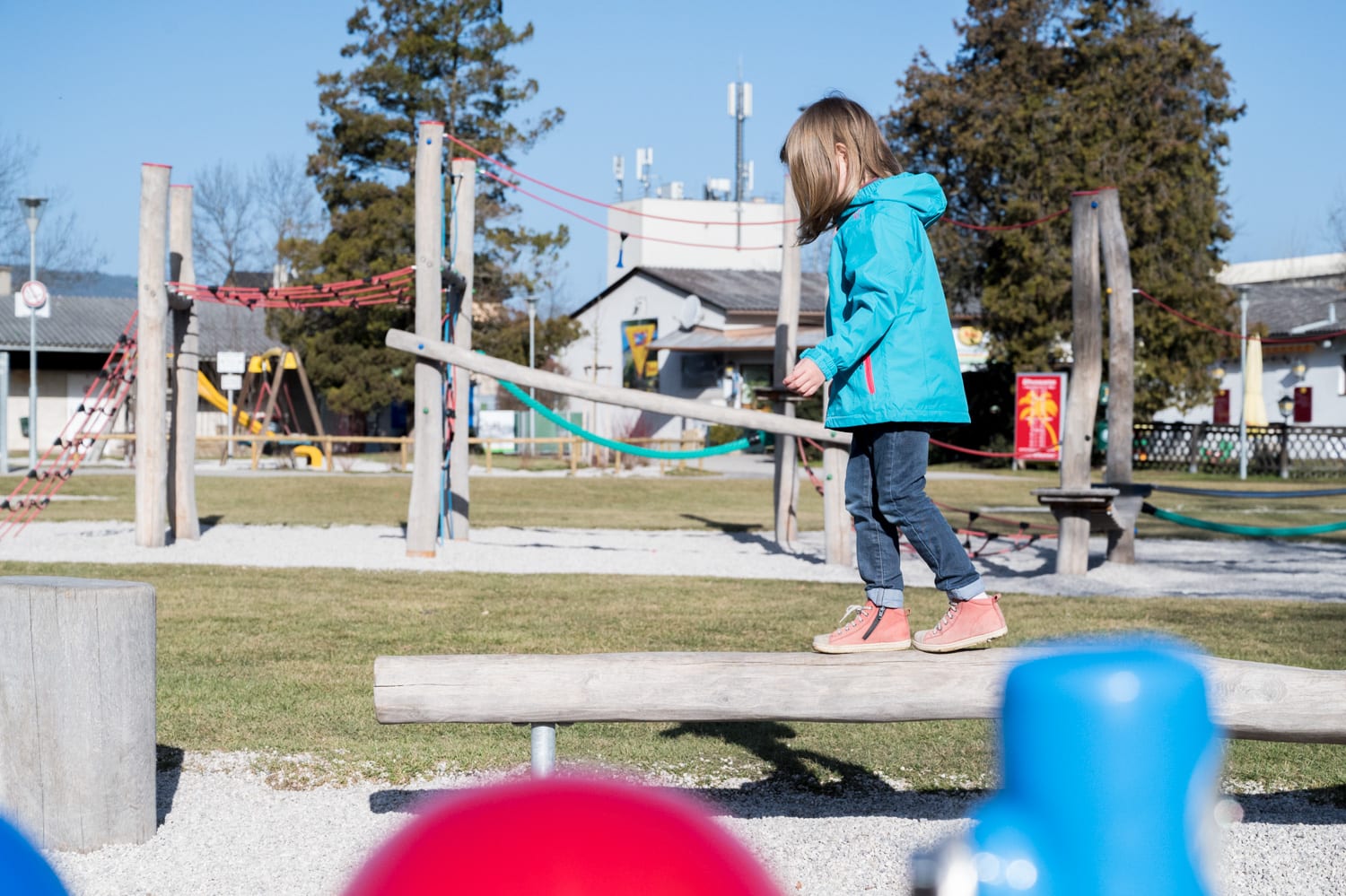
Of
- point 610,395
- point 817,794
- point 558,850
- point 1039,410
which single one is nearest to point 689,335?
point 1039,410

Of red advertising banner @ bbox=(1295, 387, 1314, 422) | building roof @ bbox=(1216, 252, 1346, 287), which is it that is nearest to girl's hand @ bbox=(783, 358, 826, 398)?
red advertising banner @ bbox=(1295, 387, 1314, 422)

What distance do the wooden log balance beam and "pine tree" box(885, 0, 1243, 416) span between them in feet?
75.0

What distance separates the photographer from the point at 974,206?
35.0m

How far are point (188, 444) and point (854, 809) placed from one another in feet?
31.8

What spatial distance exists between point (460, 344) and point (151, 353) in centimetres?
290

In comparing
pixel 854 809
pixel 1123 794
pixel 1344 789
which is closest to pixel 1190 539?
pixel 1344 789

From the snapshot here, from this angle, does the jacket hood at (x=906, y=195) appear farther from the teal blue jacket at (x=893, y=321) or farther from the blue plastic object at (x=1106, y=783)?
the blue plastic object at (x=1106, y=783)

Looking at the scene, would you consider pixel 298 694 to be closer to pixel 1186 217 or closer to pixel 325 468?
pixel 325 468

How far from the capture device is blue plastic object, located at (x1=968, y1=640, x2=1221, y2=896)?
79cm

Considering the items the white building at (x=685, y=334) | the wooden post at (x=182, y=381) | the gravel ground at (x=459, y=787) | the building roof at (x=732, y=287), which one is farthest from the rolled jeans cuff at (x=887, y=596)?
the building roof at (x=732, y=287)

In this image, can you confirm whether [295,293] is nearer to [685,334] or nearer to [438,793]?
[438,793]

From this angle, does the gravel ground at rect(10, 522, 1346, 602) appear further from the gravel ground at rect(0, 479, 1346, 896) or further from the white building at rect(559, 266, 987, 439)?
the white building at rect(559, 266, 987, 439)

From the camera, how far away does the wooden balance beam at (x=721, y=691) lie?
11.8 feet

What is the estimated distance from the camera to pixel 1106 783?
0.80m
